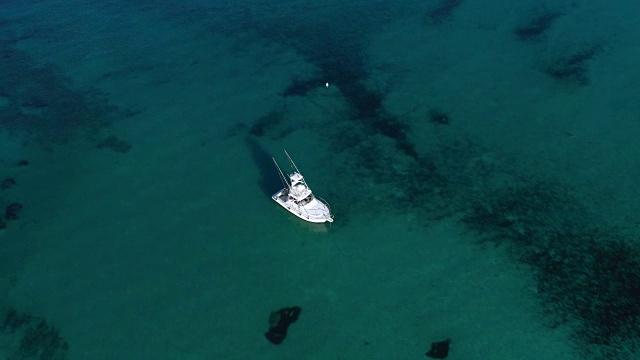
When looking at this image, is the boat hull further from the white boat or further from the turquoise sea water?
the turquoise sea water

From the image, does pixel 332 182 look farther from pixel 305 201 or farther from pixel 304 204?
pixel 304 204

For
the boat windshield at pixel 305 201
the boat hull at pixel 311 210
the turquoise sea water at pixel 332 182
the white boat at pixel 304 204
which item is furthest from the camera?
the boat windshield at pixel 305 201

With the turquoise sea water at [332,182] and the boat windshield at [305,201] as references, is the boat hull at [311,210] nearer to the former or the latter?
the boat windshield at [305,201]

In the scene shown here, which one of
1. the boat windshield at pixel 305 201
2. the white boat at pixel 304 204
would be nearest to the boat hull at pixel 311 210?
the white boat at pixel 304 204

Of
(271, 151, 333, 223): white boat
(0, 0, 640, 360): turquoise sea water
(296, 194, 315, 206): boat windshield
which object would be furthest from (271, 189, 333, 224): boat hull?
(0, 0, 640, 360): turquoise sea water

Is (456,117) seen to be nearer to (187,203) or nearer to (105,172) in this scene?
(187,203)

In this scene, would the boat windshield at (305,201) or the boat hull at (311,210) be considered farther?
the boat windshield at (305,201)
